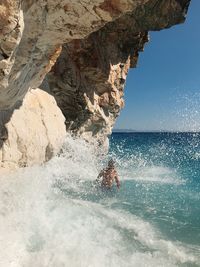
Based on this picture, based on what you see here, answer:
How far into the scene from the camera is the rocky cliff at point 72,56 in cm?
504

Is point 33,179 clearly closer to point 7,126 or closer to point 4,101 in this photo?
point 7,126

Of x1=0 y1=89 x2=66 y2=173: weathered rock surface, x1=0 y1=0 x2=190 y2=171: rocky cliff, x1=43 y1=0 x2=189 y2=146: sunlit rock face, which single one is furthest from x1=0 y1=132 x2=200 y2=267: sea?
x1=43 y1=0 x2=189 y2=146: sunlit rock face

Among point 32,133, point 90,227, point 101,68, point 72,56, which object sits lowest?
point 90,227

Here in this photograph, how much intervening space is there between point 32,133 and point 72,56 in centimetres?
874

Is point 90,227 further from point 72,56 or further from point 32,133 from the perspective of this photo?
point 72,56

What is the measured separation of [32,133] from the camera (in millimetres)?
9039

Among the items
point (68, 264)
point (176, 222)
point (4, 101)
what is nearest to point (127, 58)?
point (176, 222)

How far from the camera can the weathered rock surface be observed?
8.08m

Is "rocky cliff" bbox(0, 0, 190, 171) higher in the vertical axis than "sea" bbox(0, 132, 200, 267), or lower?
higher

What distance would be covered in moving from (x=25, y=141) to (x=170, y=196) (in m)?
7.24

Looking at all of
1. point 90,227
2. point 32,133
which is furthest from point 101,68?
point 90,227

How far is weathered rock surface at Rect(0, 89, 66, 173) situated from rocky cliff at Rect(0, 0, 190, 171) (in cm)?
3

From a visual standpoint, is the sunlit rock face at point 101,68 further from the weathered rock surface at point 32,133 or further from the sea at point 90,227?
the sea at point 90,227

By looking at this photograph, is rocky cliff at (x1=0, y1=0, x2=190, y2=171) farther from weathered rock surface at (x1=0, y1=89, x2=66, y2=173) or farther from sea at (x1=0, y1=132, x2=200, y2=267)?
sea at (x1=0, y1=132, x2=200, y2=267)
